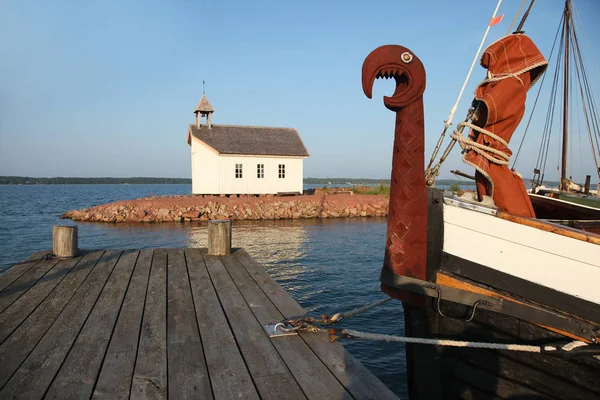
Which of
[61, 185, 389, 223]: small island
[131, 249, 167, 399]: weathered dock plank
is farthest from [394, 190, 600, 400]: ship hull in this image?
[61, 185, 389, 223]: small island

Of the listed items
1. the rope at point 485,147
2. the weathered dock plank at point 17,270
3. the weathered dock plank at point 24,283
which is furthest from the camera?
the weathered dock plank at point 17,270

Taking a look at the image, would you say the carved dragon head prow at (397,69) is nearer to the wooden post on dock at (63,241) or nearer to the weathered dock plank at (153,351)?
the weathered dock plank at (153,351)

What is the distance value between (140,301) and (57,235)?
3505 millimetres

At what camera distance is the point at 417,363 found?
397 centimetres

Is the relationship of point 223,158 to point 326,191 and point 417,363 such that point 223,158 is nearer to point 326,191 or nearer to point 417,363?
point 326,191

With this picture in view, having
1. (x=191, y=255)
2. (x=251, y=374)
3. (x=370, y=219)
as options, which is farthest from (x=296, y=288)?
(x=370, y=219)

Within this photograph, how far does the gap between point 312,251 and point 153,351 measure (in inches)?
492

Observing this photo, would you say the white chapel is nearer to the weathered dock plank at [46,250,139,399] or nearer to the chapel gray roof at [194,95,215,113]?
the chapel gray roof at [194,95,215,113]

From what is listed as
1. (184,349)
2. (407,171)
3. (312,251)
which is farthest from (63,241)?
(312,251)

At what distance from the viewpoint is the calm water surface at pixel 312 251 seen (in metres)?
8.13

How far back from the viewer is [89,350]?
12.3 feet

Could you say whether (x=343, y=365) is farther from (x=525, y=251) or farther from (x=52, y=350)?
(x=52, y=350)

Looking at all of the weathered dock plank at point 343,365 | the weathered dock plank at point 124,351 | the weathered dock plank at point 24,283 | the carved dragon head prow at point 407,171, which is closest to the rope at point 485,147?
the carved dragon head prow at point 407,171

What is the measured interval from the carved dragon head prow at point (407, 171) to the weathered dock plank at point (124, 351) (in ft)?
7.68
